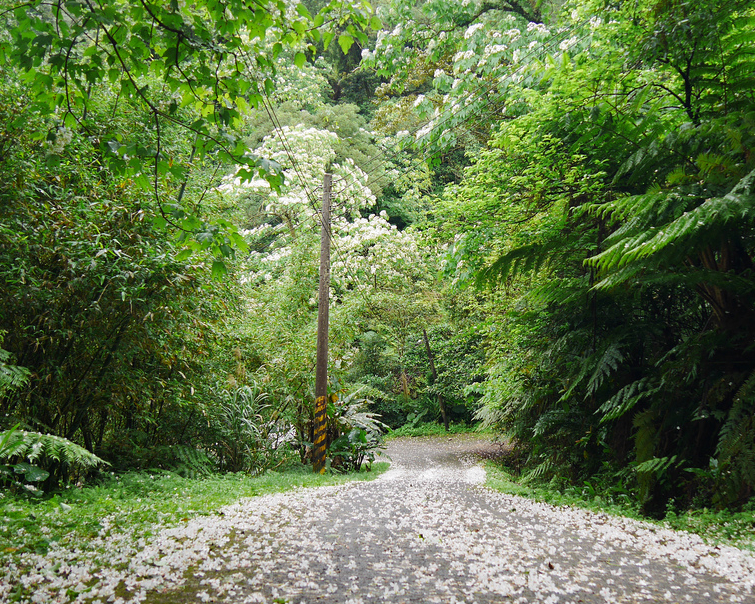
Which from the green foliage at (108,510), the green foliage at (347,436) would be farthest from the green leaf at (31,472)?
the green foliage at (347,436)

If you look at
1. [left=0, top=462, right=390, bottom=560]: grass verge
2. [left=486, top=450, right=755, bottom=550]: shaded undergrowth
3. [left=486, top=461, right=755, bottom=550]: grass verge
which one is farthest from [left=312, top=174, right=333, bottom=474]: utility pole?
[left=486, top=461, right=755, bottom=550]: grass verge

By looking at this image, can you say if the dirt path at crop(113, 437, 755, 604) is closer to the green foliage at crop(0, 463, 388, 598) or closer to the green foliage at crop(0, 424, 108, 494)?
the green foliage at crop(0, 463, 388, 598)

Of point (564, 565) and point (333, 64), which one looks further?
point (333, 64)

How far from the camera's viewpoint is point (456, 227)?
7754 mm

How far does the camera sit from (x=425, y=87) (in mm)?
24438

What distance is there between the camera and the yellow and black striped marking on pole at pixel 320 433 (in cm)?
945

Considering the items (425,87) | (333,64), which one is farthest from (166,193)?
(333,64)

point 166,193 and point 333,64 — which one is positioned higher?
point 333,64

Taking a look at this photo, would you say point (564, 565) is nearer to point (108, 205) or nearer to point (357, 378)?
point (108, 205)

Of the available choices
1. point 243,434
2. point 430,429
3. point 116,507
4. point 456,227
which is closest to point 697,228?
point 456,227

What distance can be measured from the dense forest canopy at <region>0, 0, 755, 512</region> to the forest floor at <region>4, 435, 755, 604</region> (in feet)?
3.98

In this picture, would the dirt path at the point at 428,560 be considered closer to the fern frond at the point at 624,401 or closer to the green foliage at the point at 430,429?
the fern frond at the point at 624,401

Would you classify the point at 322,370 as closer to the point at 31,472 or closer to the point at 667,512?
the point at 31,472

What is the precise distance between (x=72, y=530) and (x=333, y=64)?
27181 millimetres
